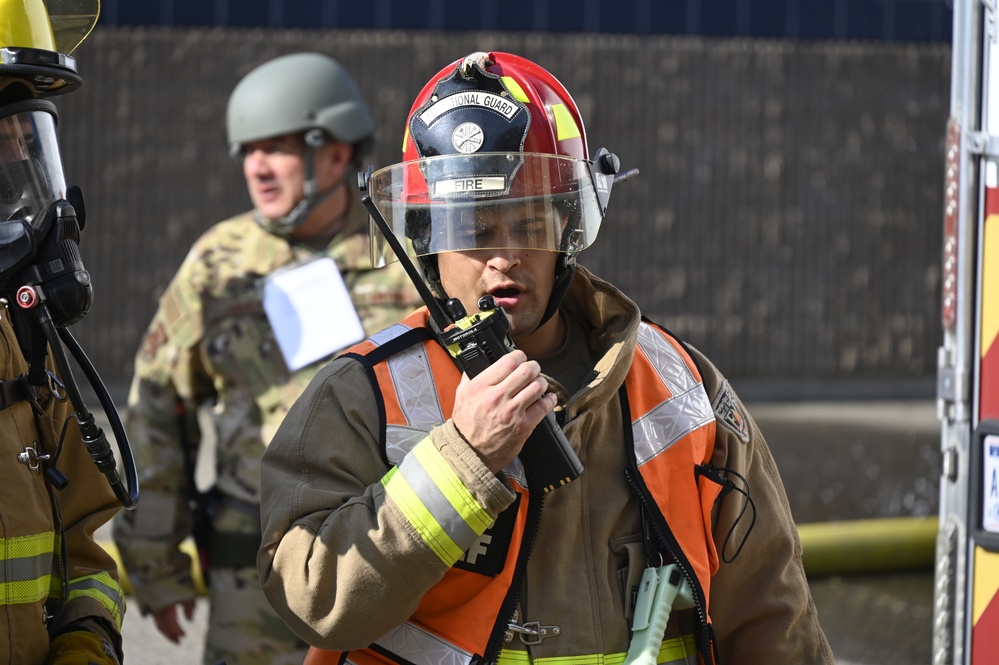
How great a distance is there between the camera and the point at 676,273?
11.8 m

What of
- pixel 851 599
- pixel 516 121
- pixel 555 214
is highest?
pixel 516 121

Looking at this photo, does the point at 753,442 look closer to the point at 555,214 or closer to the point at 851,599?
the point at 555,214

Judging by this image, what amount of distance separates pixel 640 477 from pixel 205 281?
7.37 feet

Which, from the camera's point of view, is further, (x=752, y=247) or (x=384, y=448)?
(x=752, y=247)

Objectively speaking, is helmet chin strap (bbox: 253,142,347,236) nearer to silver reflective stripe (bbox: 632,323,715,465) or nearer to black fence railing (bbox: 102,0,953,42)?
silver reflective stripe (bbox: 632,323,715,465)

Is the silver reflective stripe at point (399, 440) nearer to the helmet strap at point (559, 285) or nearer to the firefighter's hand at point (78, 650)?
the helmet strap at point (559, 285)

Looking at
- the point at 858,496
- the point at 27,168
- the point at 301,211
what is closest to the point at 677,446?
the point at 27,168

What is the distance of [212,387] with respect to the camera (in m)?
4.29

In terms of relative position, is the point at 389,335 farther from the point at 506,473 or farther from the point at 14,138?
the point at 14,138

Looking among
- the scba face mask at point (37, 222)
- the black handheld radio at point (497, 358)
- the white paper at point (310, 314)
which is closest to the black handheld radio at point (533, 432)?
the black handheld radio at point (497, 358)

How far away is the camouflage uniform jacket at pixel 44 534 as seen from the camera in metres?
2.34

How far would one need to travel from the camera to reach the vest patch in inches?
101

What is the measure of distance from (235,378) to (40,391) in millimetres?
1634

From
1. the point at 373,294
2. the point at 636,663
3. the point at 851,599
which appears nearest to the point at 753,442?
the point at 636,663
